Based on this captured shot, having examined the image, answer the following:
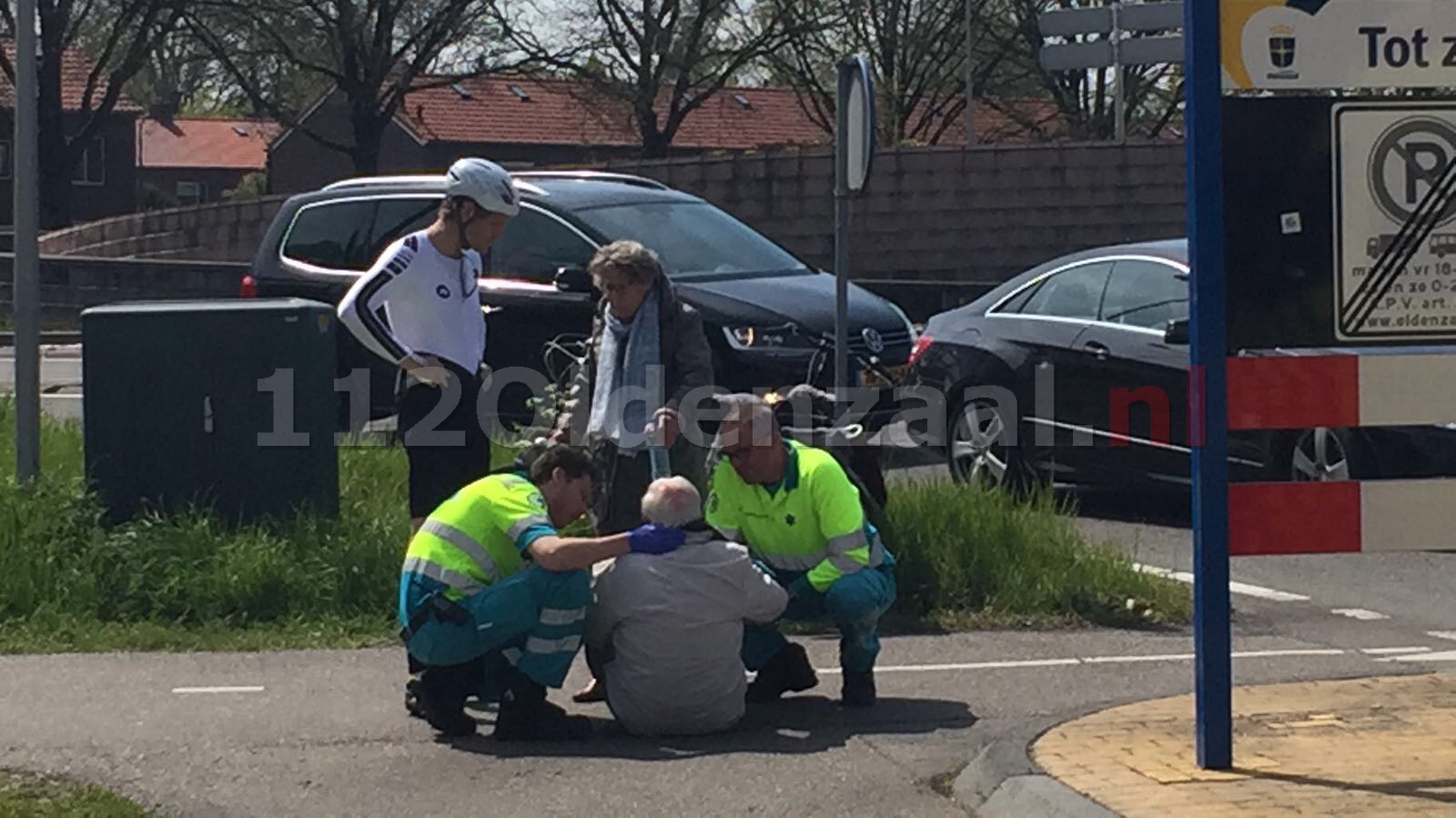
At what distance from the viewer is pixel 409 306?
8.24 meters

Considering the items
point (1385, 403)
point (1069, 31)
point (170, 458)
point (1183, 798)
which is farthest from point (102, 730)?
point (1069, 31)

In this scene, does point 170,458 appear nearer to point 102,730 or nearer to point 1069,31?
point 102,730

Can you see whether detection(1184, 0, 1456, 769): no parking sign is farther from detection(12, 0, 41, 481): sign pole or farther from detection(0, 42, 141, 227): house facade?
detection(0, 42, 141, 227): house facade

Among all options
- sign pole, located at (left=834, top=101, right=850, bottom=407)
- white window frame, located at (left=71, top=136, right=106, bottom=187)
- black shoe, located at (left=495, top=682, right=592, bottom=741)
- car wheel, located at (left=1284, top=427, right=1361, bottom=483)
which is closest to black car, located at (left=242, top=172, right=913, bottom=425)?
sign pole, located at (left=834, top=101, right=850, bottom=407)

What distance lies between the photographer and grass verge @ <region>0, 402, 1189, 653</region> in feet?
29.5

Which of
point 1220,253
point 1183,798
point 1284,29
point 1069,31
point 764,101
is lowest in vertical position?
point 1183,798

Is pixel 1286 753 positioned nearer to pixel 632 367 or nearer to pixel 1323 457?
pixel 632 367

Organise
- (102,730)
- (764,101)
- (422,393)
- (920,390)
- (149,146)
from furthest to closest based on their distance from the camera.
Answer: (149,146) → (764,101) → (920,390) → (422,393) → (102,730)

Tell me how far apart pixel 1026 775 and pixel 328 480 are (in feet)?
15.1

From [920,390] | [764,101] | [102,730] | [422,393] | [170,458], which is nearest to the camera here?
[102,730]

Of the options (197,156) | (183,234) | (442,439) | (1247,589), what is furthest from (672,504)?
(197,156)

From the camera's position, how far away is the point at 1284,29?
6.07 meters

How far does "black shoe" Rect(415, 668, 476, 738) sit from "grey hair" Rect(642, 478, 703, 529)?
788mm

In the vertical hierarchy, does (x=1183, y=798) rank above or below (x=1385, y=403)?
below
